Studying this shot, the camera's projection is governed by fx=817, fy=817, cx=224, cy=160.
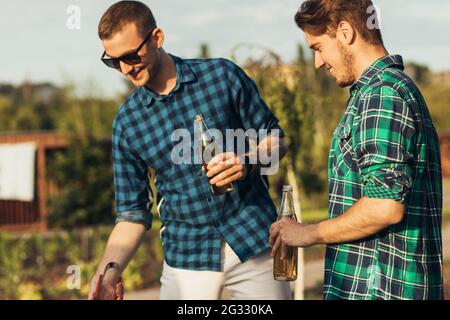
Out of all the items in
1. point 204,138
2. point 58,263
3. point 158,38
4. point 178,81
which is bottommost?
point 58,263

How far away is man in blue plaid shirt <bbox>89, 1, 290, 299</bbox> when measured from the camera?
3.79 meters

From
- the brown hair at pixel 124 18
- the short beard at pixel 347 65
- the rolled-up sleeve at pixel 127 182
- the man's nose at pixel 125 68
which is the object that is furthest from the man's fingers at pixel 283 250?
the brown hair at pixel 124 18

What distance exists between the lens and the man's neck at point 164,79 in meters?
3.91

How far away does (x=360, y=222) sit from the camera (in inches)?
102

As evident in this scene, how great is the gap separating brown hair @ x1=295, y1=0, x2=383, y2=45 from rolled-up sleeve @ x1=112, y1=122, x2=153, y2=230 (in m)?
1.45

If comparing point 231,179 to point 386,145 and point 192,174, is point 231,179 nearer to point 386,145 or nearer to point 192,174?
point 192,174

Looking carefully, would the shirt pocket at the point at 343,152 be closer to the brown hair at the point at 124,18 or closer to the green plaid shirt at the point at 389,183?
the green plaid shirt at the point at 389,183

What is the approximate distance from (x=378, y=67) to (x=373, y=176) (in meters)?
0.40

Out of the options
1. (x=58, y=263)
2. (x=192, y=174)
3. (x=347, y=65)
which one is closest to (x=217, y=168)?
(x=192, y=174)

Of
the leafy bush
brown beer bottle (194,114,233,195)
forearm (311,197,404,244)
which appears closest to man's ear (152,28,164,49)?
brown beer bottle (194,114,233,195)

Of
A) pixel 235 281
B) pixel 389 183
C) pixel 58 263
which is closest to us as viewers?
pixel 389 183
